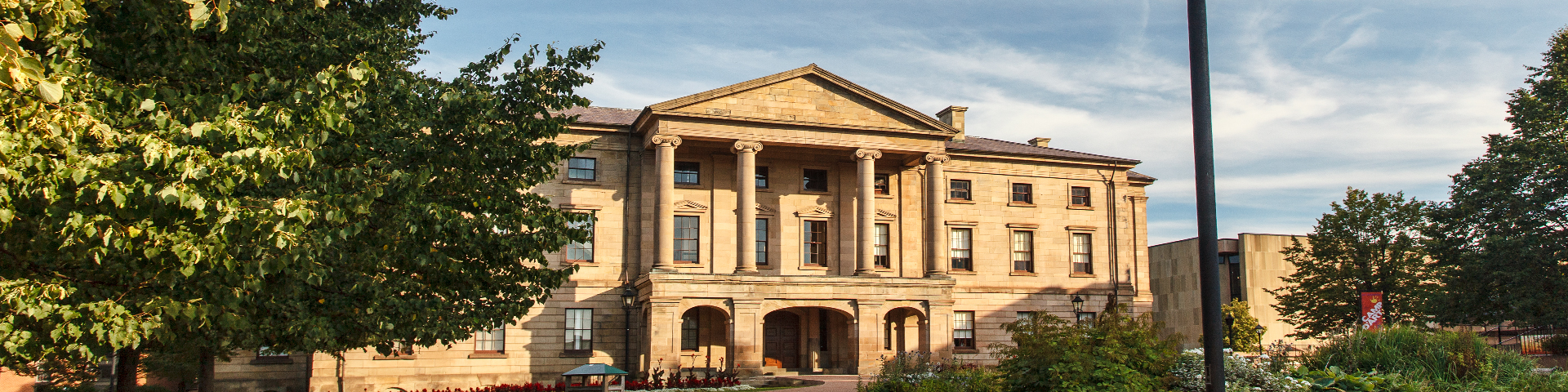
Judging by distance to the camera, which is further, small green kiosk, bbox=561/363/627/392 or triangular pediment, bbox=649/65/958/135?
triangular pediment, bbox=649/65/958/135

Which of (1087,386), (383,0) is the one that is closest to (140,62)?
(383,0)

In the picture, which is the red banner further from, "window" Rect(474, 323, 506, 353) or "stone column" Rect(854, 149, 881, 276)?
"window" Rect(474, 323, 506, 353)

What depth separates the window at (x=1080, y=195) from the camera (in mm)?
43787

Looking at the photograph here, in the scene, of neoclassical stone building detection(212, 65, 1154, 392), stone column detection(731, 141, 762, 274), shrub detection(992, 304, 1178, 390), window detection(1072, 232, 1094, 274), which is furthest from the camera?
window detection(1072, 232, 1094, 274)

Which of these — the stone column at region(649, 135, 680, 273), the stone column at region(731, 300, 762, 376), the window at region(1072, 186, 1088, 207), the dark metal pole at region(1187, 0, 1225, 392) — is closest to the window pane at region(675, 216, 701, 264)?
the stone column at region(649, 135, 680, 273)

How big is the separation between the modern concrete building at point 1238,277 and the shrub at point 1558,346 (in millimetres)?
22967

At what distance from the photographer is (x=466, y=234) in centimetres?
1352

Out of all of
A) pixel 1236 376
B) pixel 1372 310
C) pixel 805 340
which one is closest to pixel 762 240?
pixel 805 340

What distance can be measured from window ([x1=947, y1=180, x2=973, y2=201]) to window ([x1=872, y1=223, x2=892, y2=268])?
10.4ft

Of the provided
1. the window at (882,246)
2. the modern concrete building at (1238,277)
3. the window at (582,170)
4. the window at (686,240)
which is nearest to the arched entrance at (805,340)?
the window at (882,246)

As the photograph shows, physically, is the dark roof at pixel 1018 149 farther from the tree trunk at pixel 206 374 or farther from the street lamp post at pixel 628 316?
the tree trunk at pixel 206 374

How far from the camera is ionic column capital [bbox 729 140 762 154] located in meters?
35.8

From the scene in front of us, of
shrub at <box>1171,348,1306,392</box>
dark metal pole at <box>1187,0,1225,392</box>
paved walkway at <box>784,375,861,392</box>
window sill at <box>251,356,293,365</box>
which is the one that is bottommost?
paved walkway at <box>784,375,861,392</box>

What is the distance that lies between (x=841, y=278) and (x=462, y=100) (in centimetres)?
2303
